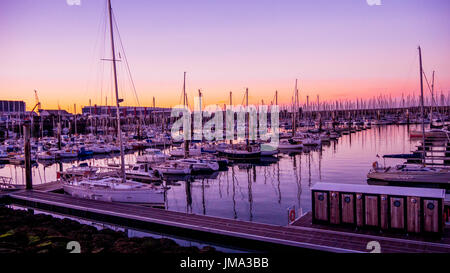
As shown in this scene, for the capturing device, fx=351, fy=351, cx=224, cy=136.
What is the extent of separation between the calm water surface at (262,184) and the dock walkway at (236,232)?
4318 mm

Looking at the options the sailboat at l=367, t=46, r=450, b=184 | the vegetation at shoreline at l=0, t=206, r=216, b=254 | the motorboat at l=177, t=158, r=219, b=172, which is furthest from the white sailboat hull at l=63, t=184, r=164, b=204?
the sailboat at l=367, t=46, r=450, b=184

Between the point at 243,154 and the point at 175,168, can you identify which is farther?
the point at 243,154

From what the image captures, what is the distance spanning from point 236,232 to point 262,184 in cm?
1970

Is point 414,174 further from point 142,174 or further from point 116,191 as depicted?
point 142,174

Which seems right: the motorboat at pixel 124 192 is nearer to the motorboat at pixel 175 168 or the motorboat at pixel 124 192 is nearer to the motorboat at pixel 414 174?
the motorboat at pixel 175 168

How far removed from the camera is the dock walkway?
12.0m

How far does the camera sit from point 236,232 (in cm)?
1397

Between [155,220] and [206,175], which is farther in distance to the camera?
[206,175]

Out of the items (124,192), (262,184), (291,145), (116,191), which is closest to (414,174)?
(262,184)

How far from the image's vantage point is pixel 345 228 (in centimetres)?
1366

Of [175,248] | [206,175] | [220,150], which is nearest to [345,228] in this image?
[175,248]

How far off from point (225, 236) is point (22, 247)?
25.3 ft
